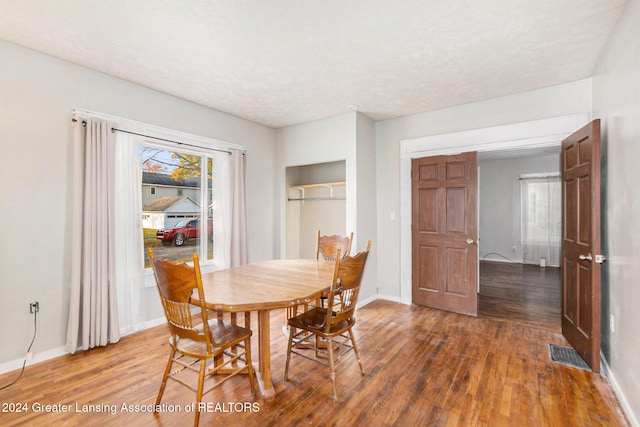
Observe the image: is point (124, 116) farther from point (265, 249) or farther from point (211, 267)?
point (265, 249)

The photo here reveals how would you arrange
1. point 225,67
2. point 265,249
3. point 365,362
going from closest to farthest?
point 365,362 < point 225,67 < point 265,249

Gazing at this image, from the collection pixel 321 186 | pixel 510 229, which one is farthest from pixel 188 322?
pixel 510 229

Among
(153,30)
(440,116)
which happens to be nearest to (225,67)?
(153,30)

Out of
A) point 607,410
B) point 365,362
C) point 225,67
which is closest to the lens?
point 607,410

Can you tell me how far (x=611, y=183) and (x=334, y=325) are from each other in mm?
2444

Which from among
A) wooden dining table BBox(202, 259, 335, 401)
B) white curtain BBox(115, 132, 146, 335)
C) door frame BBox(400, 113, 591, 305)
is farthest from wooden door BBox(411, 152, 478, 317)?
white curtain BBox(115, 132, 146, 335)

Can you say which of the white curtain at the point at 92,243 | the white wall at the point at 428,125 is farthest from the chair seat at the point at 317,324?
the white wall at the point at 428,125

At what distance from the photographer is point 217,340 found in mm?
1948

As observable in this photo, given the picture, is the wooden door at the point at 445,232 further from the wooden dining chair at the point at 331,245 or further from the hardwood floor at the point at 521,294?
the wooden dining chair at the point at 331,245

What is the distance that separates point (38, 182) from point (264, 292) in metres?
2.31

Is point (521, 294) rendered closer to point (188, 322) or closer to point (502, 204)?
point (502, 204)

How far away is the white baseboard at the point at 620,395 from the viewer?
6.01ft

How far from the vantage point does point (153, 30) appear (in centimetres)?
228

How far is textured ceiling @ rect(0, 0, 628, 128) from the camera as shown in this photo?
2.04 meters
